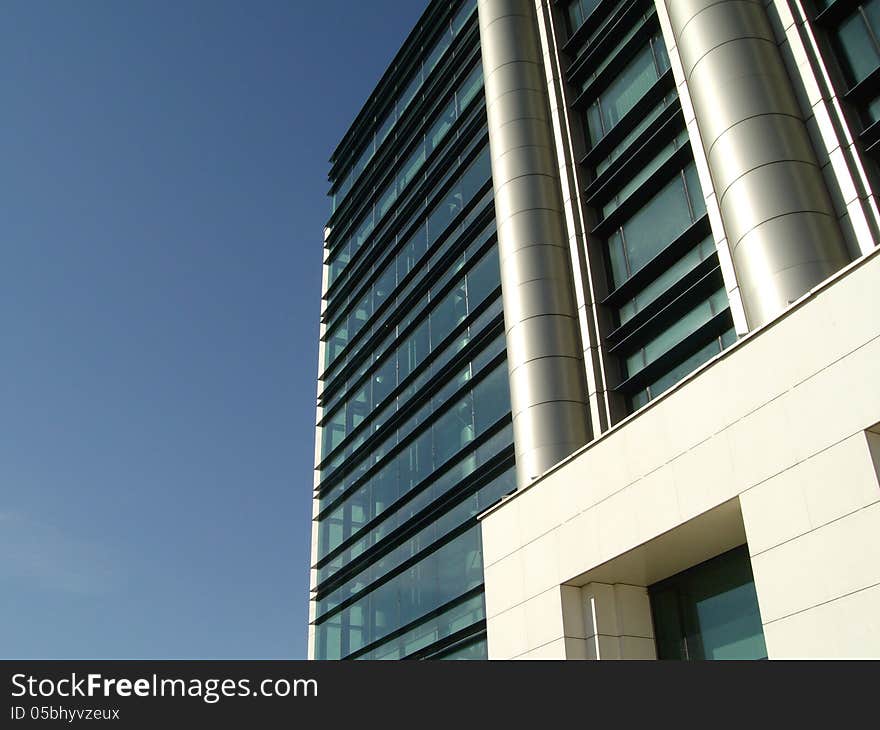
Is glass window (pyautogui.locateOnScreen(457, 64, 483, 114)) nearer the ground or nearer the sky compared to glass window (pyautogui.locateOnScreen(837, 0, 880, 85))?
nearer the sky

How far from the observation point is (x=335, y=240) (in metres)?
50.2

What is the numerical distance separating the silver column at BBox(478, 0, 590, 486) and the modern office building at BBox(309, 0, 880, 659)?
0.08 m

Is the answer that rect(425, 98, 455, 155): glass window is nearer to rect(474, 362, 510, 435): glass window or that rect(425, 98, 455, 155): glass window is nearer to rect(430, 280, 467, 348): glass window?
rect(430, 280, 467, 348): glass window

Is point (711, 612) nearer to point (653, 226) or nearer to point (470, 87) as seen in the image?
point (653, 226)

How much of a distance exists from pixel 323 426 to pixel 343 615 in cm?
1071

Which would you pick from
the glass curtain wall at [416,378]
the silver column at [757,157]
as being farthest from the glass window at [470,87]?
the silver column at [757,157]

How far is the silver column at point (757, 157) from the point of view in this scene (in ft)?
56.7

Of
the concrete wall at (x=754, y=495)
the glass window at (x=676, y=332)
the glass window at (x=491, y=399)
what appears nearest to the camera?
the concrete wall at (x=754, y=495)

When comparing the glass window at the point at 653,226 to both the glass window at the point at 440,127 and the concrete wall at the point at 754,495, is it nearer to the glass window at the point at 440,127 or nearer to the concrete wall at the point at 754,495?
the concrete wall at the point at 754,495

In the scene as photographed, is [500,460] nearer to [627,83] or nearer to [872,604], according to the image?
[627,83]

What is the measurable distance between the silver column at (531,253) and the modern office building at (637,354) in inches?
3.2

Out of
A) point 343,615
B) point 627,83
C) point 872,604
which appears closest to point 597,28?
point 627,83

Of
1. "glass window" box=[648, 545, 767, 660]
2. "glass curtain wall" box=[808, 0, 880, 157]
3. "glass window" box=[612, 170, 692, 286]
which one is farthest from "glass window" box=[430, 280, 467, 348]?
"glass curtain wall" box=[808, 0, 880, 157]

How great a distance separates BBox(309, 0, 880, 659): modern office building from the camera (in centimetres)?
1485
